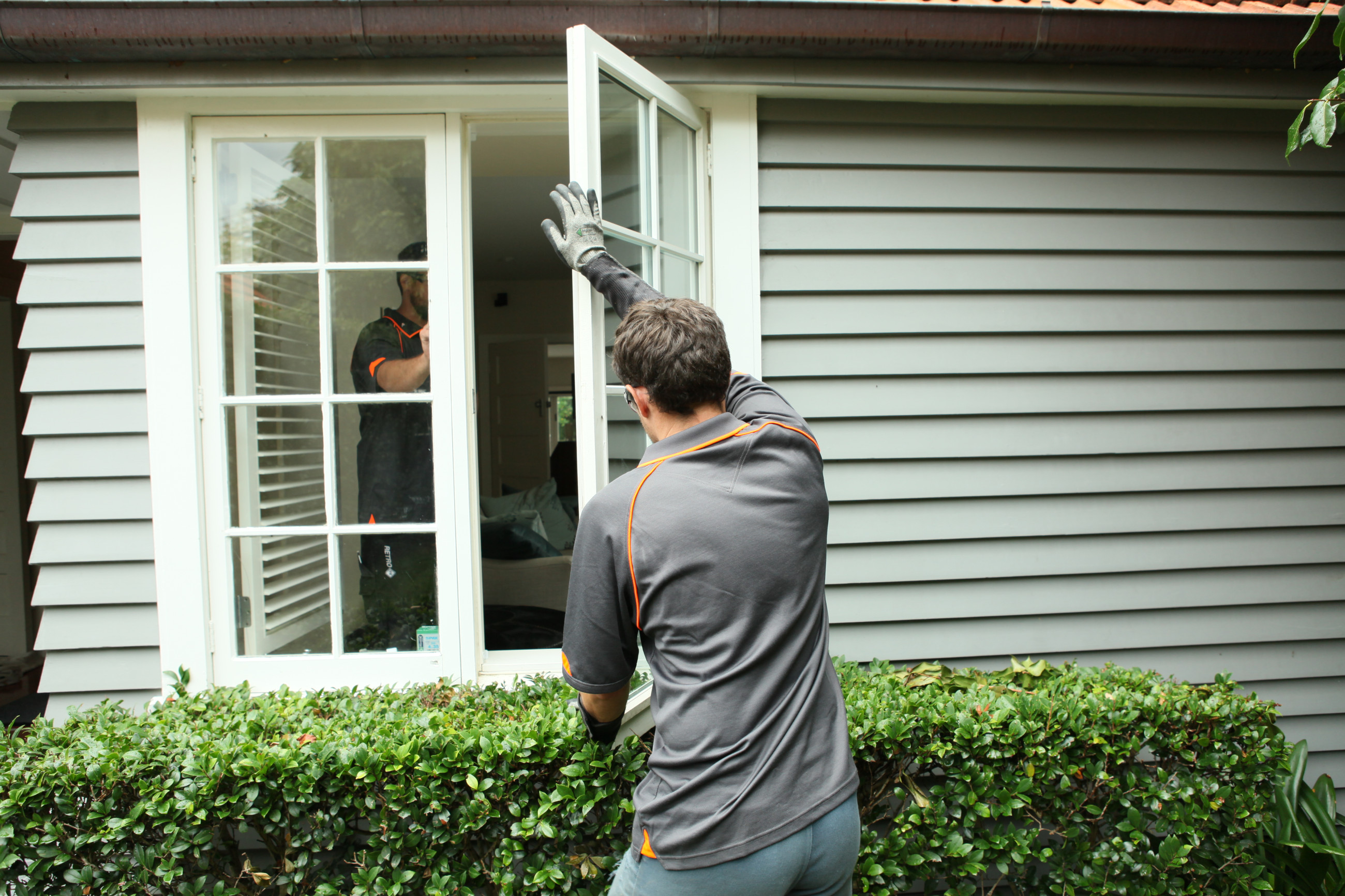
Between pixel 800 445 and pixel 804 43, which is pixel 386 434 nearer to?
pixel 800 445

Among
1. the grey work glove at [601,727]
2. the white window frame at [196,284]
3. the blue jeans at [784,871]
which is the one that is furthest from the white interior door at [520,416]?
the blue jeans at [784,871]

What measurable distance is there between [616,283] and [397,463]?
1103mm

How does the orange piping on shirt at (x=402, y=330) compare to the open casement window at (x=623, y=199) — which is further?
the orange piping on shirt at (x=402, y=330)

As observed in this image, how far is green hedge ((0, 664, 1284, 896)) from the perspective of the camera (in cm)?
175

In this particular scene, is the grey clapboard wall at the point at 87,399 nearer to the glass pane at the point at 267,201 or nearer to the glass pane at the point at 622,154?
the glass pane at the point at 267,201

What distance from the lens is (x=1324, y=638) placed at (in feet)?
8.70

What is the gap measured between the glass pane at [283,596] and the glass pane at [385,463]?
0.57 feet

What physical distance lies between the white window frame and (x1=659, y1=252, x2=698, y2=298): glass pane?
0.24 ft

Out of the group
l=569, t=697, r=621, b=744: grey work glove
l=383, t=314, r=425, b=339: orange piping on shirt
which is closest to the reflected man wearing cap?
l=383, t=314, r=425, b=339: orange piping on shirt

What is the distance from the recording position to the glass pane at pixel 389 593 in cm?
241

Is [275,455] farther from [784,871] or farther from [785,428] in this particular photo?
[784,871]

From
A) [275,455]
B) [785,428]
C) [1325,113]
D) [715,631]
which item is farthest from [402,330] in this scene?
[1325,113]

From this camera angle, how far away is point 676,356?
1.29 meters

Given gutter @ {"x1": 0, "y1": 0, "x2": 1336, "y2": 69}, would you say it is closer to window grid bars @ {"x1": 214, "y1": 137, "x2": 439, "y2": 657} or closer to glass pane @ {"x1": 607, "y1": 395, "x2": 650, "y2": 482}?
window grid bars @ {"x1": 214, "y1": 137, "x2": 439, "y2": 657}
